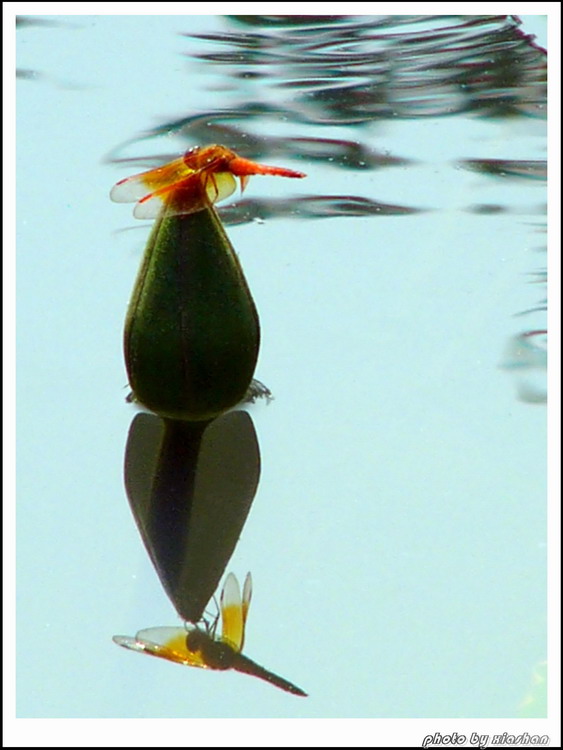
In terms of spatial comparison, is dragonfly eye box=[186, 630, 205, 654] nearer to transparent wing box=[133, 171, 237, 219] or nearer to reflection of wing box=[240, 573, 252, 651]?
reflection of wing box=[240, 573, 252, 651]

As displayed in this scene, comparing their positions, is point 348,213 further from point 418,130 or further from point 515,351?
point 515,351

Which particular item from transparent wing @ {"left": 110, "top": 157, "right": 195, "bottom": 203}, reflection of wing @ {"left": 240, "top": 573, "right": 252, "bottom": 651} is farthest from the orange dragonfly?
reflection of wing @ {"left": 240, "top": 573, "right": 252, "bottom": 651}

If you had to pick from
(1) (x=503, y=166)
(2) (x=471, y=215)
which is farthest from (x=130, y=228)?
(1) (x=503, y=166)

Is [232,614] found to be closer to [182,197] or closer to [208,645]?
[208,645]

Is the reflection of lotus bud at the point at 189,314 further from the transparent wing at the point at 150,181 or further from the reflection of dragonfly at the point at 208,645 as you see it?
the reflection of dragonfly at the point at 208,645

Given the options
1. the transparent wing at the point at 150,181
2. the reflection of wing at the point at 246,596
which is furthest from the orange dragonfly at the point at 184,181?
the reflection of wing at the point at 246,596

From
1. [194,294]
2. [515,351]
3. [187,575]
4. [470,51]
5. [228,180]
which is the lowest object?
[187,575]
